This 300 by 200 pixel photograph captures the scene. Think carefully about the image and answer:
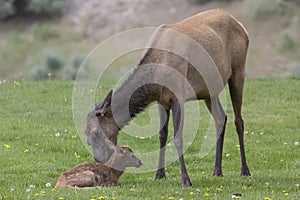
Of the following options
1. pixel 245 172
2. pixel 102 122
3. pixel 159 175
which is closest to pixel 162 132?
pixel 159 175

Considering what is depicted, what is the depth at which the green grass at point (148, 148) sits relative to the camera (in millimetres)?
8375

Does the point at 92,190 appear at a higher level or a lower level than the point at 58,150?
lower

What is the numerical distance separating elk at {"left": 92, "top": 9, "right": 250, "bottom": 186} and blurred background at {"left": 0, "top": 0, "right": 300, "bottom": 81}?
1626cm

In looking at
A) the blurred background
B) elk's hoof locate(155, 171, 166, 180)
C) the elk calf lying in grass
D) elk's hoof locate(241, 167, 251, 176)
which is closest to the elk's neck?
the elk calf lying in grass

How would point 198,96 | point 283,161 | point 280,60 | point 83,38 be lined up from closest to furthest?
1. point 198,96
2. point 283,161
3. point 280,60
4. point 83,38

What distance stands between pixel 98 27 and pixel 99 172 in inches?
905

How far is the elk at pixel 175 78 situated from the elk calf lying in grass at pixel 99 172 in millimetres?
237

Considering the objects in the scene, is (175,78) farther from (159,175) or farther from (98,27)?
(98,27)

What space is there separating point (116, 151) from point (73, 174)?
92cm

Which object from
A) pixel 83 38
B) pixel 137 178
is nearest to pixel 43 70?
pixel 83 38

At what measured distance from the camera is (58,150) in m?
11.2

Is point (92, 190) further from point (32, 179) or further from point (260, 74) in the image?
point (260, 74)

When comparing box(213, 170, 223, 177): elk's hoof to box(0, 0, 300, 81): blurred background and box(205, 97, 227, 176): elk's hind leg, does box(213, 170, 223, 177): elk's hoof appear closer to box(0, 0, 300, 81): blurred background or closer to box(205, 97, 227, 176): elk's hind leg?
box(205, 97, 227, 176): elk's hind leg

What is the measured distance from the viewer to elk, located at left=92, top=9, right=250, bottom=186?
29.6 feet
